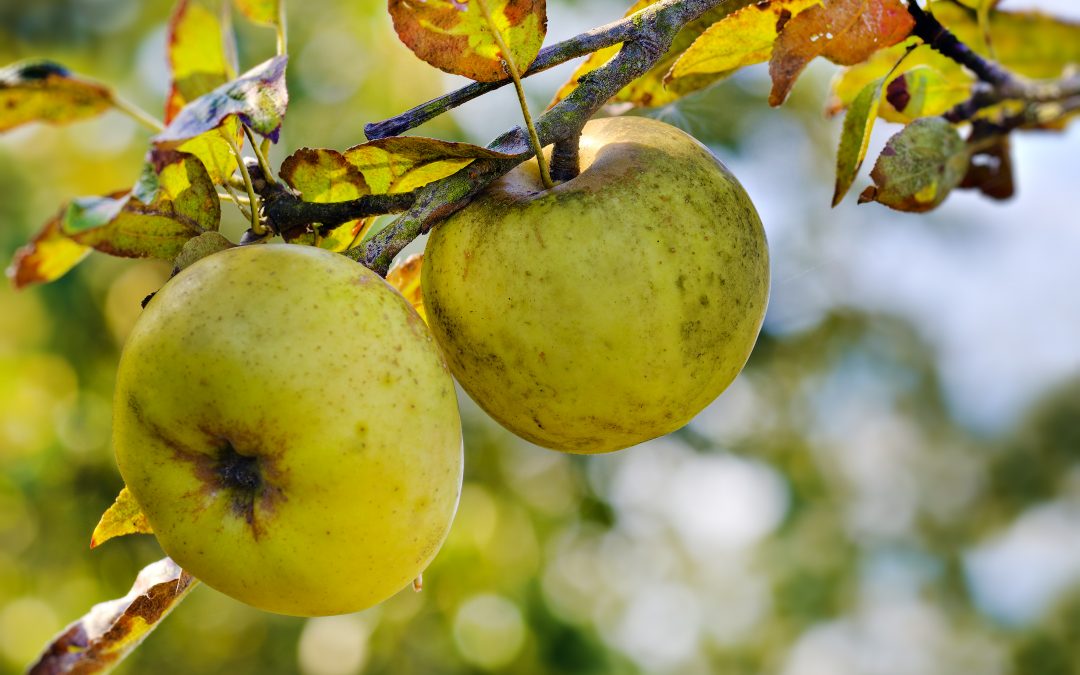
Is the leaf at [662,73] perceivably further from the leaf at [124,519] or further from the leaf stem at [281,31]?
the leaf at [124,519]

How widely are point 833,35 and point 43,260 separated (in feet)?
2.89

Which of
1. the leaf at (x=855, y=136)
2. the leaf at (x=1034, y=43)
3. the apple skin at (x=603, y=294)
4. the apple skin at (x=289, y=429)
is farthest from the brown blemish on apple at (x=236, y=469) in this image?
the leaf at (x=1034, y=43)

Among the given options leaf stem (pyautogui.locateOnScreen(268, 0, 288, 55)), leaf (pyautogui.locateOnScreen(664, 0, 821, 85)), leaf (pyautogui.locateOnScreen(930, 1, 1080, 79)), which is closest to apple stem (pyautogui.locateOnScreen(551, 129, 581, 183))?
leaf (pyautogui.locateOnScreen(664, 0, 821, 85))

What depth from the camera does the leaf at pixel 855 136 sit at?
1046mm

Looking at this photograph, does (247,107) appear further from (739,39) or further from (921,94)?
(921,94)

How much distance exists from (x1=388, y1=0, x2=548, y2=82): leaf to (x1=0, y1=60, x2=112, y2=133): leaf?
347 mm

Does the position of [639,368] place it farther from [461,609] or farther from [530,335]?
[461,609]

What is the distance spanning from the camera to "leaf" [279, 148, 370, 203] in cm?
92

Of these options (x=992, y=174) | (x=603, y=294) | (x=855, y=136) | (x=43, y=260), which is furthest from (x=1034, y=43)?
(x=43, y=260)

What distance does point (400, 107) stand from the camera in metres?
3.83

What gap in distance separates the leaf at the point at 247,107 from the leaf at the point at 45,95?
244 mm

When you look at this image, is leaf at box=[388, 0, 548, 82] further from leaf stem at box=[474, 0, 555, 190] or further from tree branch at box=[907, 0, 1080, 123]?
tree branch at box=[907, 0, 1080, 123]

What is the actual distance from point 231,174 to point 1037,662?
6.83 metres

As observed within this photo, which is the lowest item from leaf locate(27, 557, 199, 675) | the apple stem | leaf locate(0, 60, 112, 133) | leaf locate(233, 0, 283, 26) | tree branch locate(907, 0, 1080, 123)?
leaf locate(27, 557, 199, 675)
